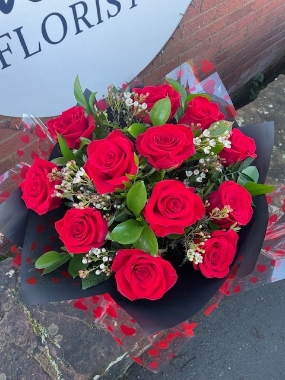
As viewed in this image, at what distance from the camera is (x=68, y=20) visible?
5.77ft

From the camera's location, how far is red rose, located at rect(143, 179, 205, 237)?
957 millimetres

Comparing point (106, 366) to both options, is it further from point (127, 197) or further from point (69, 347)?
point (127, 197)

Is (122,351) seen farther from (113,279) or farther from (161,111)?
(161,111)

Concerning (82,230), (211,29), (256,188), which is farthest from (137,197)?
(211,29)

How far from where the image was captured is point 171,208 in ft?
3.15

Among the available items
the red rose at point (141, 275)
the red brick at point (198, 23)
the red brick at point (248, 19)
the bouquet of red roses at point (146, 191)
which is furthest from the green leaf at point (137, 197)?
the red brick at point (248, 19)

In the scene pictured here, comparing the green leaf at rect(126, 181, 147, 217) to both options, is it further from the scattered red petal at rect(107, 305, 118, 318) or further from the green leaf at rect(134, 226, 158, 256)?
the scattered red petal at rect(107, 305, 118, 318)

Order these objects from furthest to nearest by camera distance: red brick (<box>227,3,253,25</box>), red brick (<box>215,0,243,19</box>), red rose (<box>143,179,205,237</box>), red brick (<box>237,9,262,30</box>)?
red brick (<box>237,9,262,30</box>) → red brick (<box>227,3,253,25</box>) → red brick (<box>215,0,243,19</box>) → red rose (<box>143,179,205,237</box>)

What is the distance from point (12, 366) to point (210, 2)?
2150 millimetres

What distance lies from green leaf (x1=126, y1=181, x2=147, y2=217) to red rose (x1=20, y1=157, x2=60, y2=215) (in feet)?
0.74

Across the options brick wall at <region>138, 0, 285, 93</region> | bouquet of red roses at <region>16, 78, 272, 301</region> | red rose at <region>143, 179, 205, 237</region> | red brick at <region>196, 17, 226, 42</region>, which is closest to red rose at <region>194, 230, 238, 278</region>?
bouquet of red roses at <region>16, 78, 272, 301</region>

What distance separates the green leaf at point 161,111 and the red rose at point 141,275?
14.1 inches

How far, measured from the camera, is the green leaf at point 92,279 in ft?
3.65

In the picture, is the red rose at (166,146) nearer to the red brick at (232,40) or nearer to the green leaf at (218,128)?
the green leaf at (218,128)
